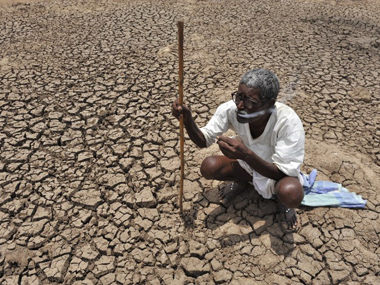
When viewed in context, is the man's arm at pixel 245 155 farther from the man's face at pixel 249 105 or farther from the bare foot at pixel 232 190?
the bare foot at pixel 232 190

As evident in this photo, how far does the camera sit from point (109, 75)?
4.14 meters

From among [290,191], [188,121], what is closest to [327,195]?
[290,191]

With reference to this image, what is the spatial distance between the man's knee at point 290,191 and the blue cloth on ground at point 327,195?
0.44 meters

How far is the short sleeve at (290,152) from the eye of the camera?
198cm

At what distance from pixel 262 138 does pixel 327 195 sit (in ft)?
2.68

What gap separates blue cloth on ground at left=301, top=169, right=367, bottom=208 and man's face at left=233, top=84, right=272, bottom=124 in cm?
81

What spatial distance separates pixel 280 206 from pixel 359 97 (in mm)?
2185

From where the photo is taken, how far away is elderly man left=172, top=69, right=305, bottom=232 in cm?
190

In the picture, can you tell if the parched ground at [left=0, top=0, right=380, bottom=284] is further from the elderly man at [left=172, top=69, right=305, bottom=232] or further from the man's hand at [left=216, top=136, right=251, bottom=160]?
the man's hand at [left=216, top=136, right=251, bottom=160]

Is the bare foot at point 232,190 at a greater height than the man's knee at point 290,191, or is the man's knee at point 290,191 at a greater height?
the man's knee at point 290,191

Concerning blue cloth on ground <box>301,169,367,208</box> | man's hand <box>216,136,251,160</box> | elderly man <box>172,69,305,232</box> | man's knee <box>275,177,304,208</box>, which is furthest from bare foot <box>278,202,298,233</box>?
man's hand <box>216,136,251,160</box>

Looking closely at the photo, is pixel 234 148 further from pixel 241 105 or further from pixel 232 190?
pixel 232 190

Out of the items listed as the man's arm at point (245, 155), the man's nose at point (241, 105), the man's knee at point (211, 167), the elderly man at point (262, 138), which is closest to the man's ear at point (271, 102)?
the elderly man at point (262, 138)

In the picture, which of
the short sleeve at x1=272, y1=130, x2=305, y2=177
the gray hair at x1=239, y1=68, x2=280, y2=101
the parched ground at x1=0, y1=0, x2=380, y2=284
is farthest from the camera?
the parched ground at x1=0, y1=0, x2=380, y2=284
